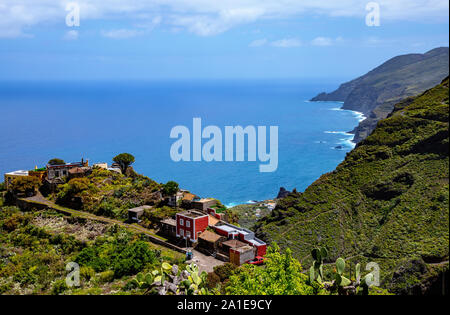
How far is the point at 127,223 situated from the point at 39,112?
4874 inches

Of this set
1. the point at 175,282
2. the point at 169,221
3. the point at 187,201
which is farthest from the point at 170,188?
the point at 175,282

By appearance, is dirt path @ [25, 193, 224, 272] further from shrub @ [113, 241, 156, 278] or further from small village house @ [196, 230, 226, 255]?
shrub @ [113, 241, 156, 278]

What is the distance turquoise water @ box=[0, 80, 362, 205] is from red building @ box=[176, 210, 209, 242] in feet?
111

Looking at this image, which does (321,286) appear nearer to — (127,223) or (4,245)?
(127,223)

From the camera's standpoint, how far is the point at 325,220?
28172 mm

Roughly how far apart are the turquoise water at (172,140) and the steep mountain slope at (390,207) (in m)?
27.8

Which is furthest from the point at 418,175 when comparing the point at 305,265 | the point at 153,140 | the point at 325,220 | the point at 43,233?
the point at 153,140

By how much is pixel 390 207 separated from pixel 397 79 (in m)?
135

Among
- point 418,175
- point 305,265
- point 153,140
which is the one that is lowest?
point 305,265

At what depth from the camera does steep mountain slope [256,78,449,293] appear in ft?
69.9

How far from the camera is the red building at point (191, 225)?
23359mm

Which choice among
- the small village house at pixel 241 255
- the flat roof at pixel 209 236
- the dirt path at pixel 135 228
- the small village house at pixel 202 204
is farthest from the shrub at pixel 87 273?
the small village house at pixel 202 204

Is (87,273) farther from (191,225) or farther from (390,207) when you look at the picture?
(390,207)

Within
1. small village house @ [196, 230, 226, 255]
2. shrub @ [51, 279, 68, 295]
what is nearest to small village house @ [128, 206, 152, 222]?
small village house @ [196, 230, 226, 255]
